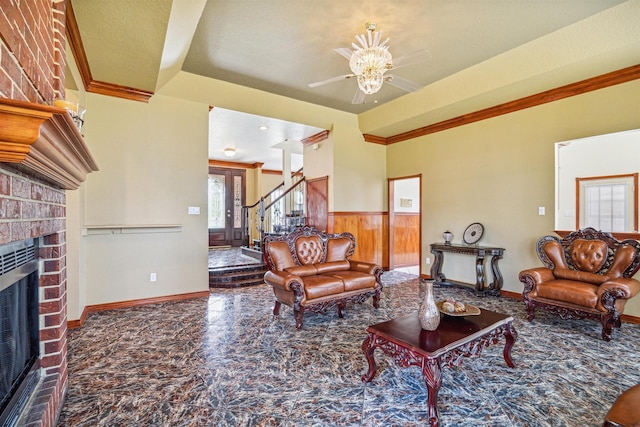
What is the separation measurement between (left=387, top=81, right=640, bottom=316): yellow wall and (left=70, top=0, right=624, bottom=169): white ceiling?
1256mm

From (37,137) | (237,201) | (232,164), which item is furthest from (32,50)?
(237,201)

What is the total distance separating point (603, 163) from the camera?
4.10 m

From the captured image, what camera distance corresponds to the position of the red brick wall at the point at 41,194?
116 centimetres

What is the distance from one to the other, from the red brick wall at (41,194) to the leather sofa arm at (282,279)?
195cm

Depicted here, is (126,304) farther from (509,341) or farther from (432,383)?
(509,341)

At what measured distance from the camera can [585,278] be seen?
11.8 ft

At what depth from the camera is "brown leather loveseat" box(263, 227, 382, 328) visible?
3.54 m

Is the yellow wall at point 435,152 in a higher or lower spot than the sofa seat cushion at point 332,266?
higher

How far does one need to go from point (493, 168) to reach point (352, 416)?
4.61m

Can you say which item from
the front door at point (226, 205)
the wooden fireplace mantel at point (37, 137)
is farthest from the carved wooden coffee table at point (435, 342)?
the front door at point (226, 205)

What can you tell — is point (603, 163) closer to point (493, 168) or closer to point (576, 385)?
point (493, 168)

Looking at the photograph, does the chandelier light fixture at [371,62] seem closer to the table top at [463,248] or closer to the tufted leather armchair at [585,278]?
the tufted leather armchair at [585,278]

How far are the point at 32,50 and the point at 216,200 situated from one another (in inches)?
358

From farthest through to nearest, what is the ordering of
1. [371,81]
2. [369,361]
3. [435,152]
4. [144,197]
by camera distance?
[435,152]
[144,197]
[371,81]
[369,361]
